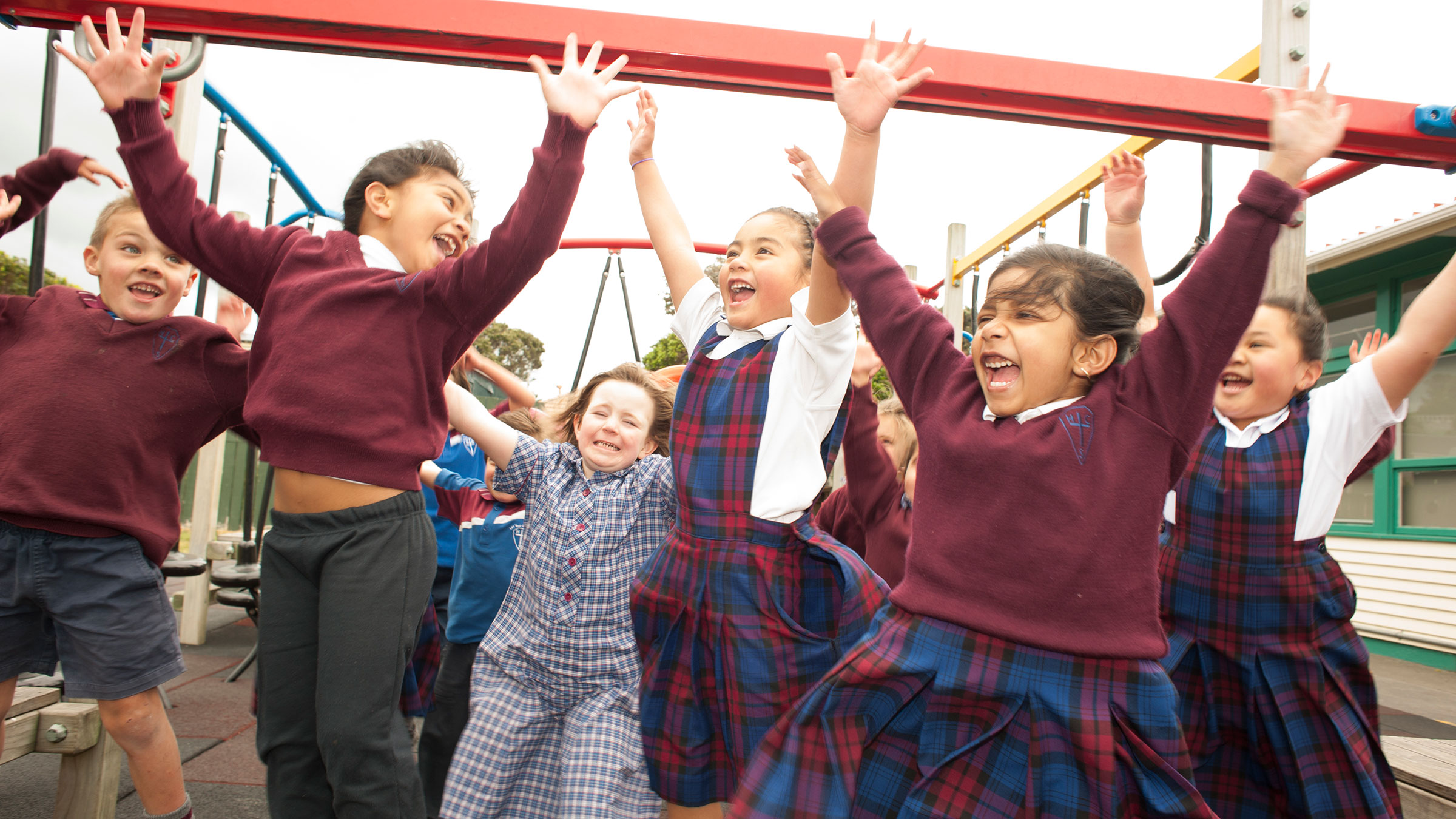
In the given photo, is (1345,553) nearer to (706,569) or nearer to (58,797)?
(706,569)

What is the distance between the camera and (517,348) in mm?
23578

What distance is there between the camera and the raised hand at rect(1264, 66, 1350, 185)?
1283mm

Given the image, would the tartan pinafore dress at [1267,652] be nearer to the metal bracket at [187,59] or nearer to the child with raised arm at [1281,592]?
the child with raised arm at [1281,592]

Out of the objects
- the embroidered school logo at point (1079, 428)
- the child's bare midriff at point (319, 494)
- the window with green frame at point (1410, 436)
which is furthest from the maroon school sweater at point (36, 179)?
the window with green frame at point (1410, 436)

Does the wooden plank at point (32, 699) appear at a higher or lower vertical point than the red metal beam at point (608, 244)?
lower

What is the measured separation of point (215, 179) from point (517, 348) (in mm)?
20740

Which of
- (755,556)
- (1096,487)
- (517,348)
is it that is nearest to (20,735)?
(755,556)

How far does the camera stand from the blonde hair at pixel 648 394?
2332mm

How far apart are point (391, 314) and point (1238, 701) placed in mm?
1914

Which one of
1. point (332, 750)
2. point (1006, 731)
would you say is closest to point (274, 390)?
point (332, 750)

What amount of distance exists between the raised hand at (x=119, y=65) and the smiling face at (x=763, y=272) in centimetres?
125

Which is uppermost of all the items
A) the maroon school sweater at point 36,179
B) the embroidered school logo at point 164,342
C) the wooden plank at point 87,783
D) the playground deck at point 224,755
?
the maroon school sweater at point 36,179

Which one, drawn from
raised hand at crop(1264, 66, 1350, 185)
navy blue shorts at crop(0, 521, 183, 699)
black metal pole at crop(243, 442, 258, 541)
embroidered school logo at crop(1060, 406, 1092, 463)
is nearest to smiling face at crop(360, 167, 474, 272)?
navy blue shorts at crop(0, 521, 183, 699)

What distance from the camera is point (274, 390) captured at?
5.00 feet
